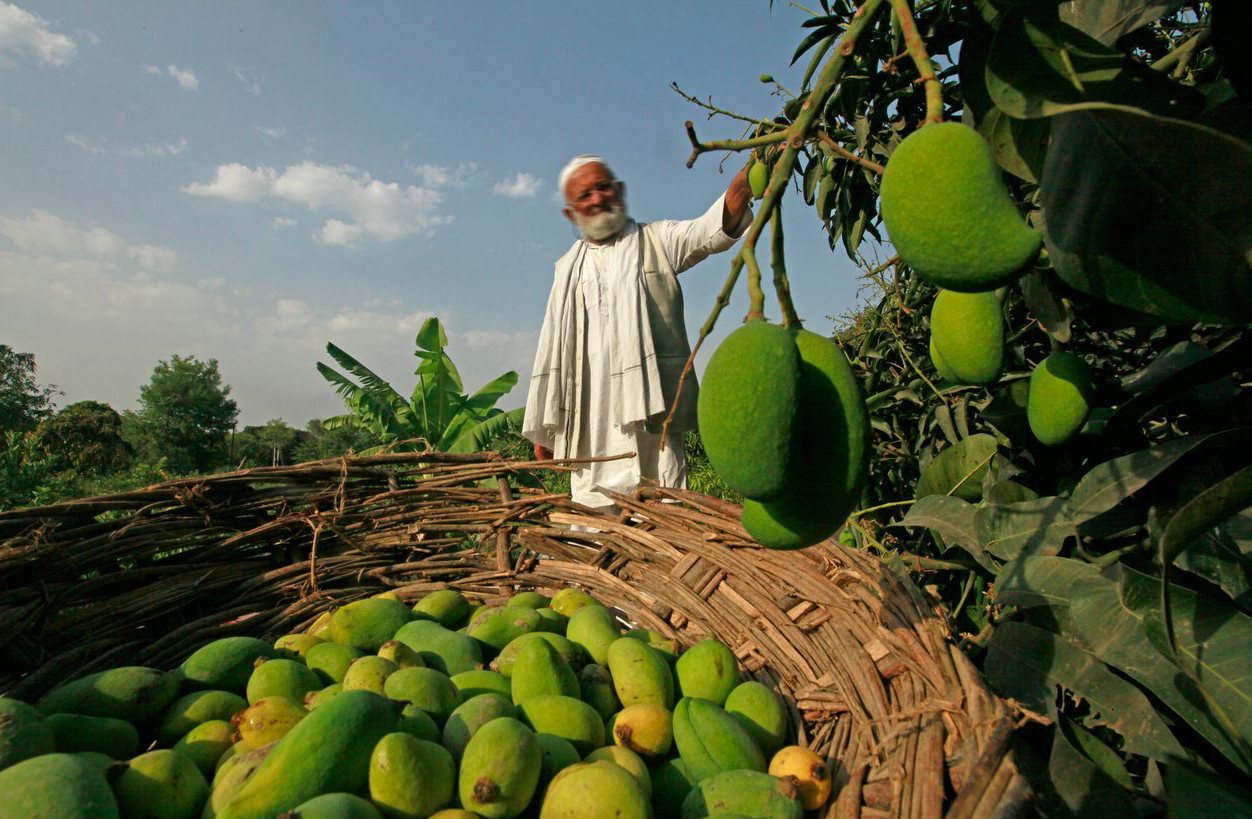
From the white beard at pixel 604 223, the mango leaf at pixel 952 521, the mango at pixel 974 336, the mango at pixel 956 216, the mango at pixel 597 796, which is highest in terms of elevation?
the white beard at pixel 604 223

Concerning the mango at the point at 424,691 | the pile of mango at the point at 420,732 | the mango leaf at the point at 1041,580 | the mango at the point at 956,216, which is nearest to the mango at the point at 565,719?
the pile of mango at the point at 420,732

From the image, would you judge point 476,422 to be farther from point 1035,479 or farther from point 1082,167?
point 1082,167

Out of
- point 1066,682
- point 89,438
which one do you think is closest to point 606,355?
point 1066,682

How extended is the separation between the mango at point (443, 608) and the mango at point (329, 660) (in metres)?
0.22

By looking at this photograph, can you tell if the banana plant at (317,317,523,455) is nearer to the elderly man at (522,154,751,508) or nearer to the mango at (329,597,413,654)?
the elderly man at (522,154,751,508)

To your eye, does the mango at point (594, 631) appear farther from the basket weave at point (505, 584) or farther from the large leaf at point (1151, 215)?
the large leaf at point (1151, 215)

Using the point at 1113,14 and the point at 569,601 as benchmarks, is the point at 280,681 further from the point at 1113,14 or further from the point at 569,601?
the point at 1113,14

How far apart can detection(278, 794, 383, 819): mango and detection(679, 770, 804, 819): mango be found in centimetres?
46

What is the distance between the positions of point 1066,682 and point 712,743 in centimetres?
53

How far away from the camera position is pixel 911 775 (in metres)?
0.91

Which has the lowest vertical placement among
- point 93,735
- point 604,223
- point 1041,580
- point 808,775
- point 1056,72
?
point 808,775

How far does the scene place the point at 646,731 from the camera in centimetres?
130

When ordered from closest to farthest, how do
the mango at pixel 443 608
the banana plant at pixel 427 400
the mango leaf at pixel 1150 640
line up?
the mango leaf at pixel 1150 640, the mango at pixel 443 608, the banana plant at pixel 427 400

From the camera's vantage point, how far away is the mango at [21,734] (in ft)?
3.55
